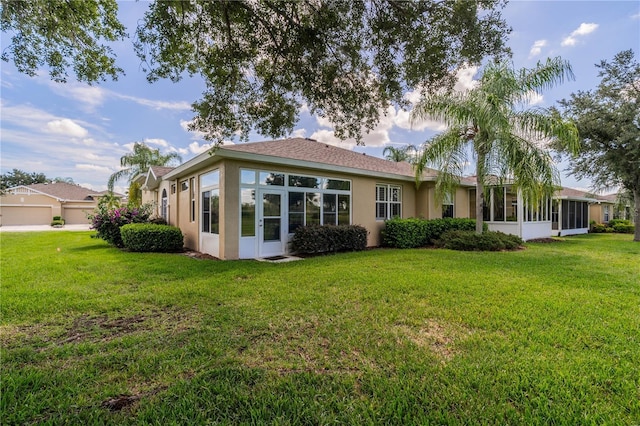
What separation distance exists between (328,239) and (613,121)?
15239 mm

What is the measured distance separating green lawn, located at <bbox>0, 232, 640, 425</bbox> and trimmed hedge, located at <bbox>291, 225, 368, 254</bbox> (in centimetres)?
357

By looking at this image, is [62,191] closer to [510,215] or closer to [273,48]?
[273,48]

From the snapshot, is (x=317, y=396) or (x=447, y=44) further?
(x=447, y=44)

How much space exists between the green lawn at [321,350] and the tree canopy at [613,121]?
12.2 metres

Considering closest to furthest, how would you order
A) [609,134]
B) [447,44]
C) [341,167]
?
[447,44], [341,167], [609,134]

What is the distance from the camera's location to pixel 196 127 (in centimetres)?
570

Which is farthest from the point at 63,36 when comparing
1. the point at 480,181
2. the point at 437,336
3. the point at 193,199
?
the point at 480,181

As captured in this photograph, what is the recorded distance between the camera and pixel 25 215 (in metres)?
32.0

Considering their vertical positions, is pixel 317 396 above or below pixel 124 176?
below

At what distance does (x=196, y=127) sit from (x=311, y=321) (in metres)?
4.20

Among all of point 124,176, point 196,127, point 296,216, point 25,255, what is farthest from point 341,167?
point 124,176

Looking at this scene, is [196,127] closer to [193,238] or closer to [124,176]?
[193,238]

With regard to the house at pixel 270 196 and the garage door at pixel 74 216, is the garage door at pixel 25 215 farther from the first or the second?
the house at pixel 270 196

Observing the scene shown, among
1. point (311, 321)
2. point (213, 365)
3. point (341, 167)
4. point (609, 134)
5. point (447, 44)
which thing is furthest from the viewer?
point (609, 134)
